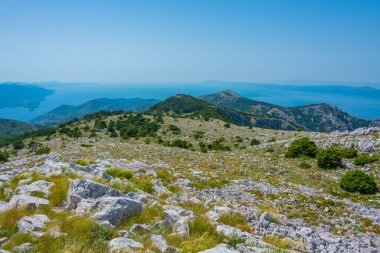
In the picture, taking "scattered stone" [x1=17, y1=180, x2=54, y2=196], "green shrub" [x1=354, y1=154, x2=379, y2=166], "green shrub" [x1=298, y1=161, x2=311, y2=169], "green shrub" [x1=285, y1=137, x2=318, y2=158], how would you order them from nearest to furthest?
"scattered stone" [x1=17, y1=180, x2=54, y2=196]
"green shrub" [x1=354, y1=154, x2=379, y2=166]
"green shrub" [x1=298, y1=161, x2=311, y2=169]
"green shrub" [x1=285, y1=137, x2=318, y2=158]

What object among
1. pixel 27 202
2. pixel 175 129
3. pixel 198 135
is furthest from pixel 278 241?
pixel 175 129

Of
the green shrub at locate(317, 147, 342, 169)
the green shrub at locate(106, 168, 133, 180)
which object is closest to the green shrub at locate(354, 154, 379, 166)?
the green shrub at locate(317, 147, 342, 169)

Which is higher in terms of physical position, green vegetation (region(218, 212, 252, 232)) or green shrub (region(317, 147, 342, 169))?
green vegetation (region(218, 212, 252, 232))

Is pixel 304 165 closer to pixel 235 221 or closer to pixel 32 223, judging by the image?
pixel 235 221

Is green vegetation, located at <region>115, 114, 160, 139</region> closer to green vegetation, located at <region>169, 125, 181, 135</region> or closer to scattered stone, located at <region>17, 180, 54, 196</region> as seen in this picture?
green vegetation, located at <region>169, 125, 181, 135</region>

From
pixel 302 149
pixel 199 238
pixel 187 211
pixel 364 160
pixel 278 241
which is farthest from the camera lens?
pixel 302 149

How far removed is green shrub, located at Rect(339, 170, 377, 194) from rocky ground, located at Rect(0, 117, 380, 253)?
0.78 metres

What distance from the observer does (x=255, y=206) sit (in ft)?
47.1

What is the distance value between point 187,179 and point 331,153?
15.8 meters

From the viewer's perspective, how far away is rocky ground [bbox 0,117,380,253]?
680cm

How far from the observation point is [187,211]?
1008cm

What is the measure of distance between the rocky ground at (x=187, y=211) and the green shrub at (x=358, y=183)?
778 mm

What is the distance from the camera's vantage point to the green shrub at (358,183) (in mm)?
18984

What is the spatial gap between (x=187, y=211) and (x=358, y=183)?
599 inches
